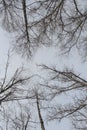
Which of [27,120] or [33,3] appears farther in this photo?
[27,120]

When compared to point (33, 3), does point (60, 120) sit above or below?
below

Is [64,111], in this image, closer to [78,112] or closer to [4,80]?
[78,112]

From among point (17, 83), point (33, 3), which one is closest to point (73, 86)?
point (17, 83)

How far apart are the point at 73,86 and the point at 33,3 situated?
2.90 meters

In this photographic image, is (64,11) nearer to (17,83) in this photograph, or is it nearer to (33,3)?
(33,3)

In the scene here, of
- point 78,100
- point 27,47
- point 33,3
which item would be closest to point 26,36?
point 27,47

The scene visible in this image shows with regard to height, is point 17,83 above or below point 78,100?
above

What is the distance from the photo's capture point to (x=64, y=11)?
30.1 feet

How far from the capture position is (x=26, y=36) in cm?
920

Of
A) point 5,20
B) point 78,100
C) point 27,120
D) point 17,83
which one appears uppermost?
point 5,20

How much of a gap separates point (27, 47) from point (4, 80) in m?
1.29

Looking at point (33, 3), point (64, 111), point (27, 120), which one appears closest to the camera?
point (33, 3)

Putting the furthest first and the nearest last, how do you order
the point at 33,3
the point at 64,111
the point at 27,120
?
the point at 27,120
the point at 64,111
the point at 33,3

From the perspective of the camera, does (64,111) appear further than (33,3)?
Yes
